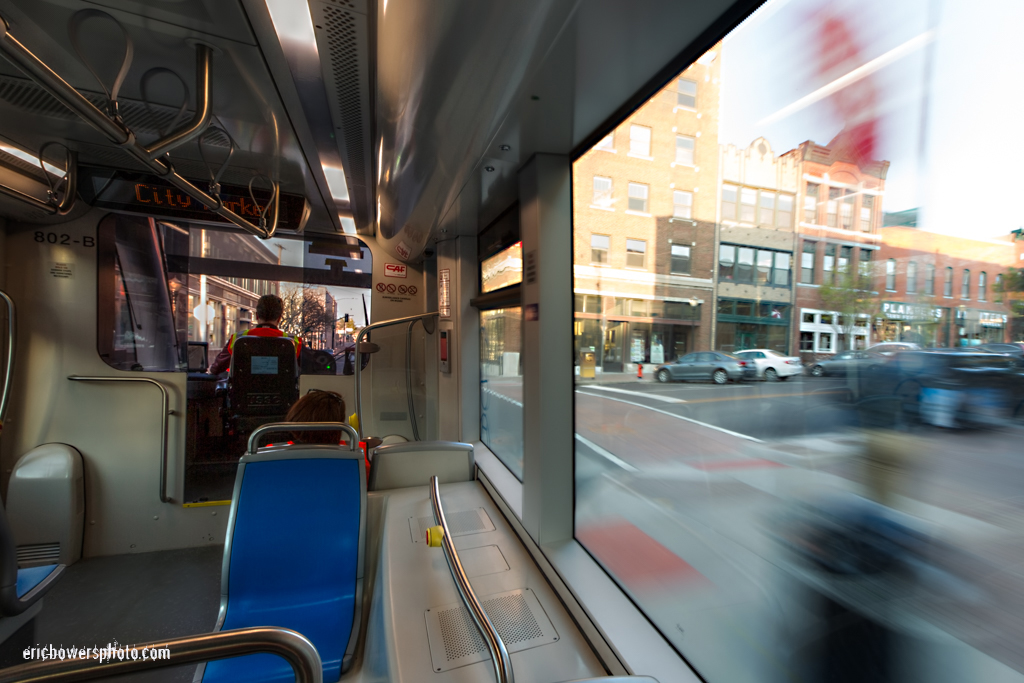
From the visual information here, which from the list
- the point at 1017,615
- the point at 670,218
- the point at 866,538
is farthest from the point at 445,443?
the point at 1017,615

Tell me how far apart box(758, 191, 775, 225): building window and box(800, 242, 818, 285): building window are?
154 millimetres

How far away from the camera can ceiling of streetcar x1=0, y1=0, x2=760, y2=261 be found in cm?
102

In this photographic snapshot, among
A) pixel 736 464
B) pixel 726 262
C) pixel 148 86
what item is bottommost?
pixel 736 464

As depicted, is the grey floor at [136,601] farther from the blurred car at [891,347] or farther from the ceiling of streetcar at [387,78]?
the blurred car at [891,347]

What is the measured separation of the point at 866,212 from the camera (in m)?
0.83

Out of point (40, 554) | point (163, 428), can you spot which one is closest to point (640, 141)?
point (163, 428)

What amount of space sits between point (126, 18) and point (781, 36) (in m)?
2.27

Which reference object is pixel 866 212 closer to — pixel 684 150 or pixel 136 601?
pixel 684 150

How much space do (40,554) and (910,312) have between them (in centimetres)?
506

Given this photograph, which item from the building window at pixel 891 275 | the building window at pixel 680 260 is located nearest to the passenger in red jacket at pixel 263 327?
the building window at pixel 680 260

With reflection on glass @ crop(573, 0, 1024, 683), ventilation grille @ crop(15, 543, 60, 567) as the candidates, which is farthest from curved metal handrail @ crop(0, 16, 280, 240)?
ventilation grille @ crop(15, 543, 60, 567)

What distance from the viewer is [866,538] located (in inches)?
33.9

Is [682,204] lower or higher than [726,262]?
higher

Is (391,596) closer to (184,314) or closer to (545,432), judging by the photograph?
(545,432)
